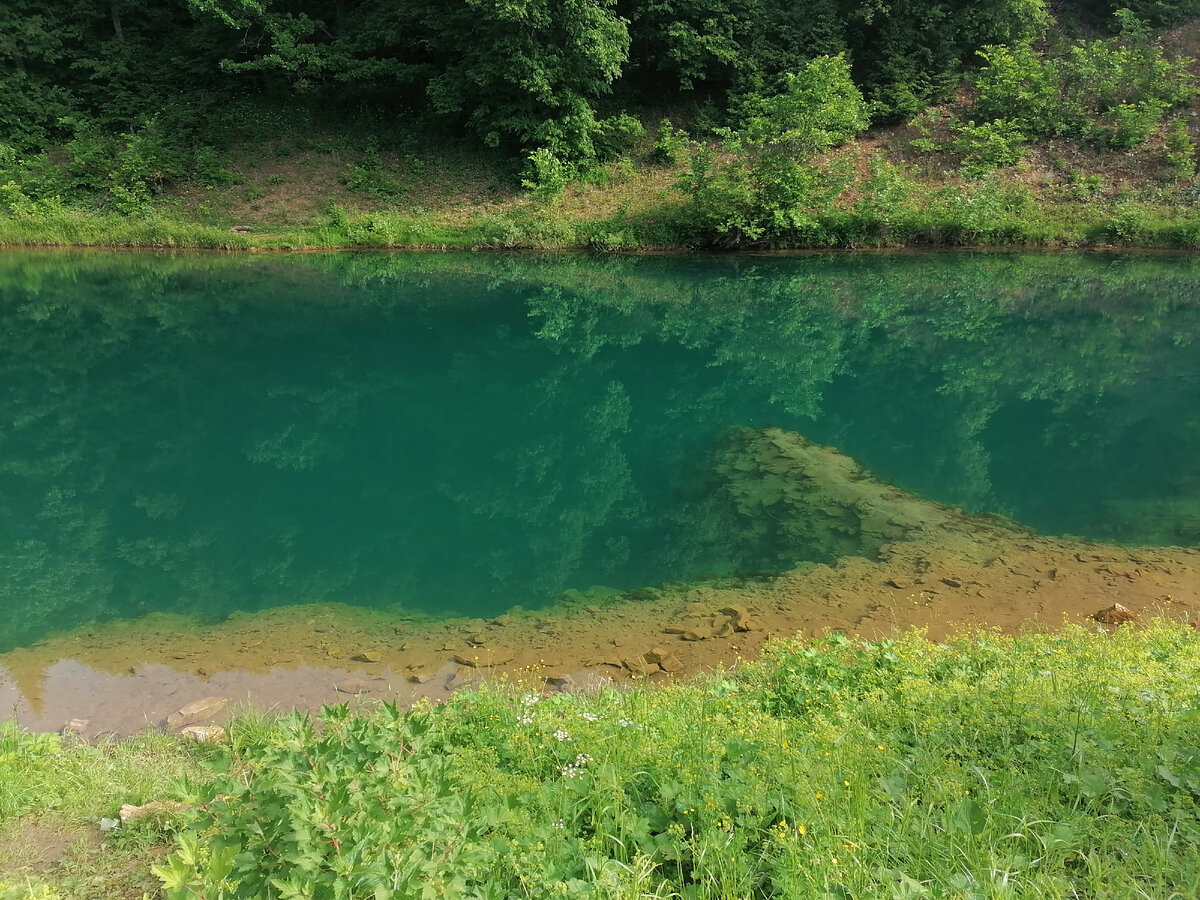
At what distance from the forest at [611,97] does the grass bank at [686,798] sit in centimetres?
2415

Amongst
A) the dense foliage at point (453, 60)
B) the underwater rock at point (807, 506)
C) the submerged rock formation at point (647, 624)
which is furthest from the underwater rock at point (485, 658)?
the dense foliage at point (453, 60)

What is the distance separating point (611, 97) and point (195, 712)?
33.2 metres

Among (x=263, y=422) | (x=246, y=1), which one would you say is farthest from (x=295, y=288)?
(x=246, y=1)

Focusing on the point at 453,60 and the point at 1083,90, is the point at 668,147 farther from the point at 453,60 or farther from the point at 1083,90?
the point at 1083,90

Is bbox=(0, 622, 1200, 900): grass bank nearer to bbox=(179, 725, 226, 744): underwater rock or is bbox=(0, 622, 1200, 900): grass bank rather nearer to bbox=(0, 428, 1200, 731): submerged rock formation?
bbox=(179, 725, 226, 744): underwater rock

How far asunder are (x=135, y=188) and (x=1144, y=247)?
36.1 m

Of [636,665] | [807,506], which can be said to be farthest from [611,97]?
[636,665]

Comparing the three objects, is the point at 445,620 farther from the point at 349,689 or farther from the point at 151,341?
the point at 151,341

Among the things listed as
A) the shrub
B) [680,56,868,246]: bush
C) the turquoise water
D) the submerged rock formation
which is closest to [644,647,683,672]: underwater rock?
the submerged rock formation

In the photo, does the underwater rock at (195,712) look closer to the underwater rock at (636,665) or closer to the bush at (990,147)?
the underwater rock at (636,665)

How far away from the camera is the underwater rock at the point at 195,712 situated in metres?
5.28

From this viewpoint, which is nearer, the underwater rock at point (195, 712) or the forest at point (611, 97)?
the underwater rock at point (195, 712)

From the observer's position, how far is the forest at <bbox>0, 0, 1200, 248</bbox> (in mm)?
26656

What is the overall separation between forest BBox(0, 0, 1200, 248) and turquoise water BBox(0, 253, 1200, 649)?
5148mm
